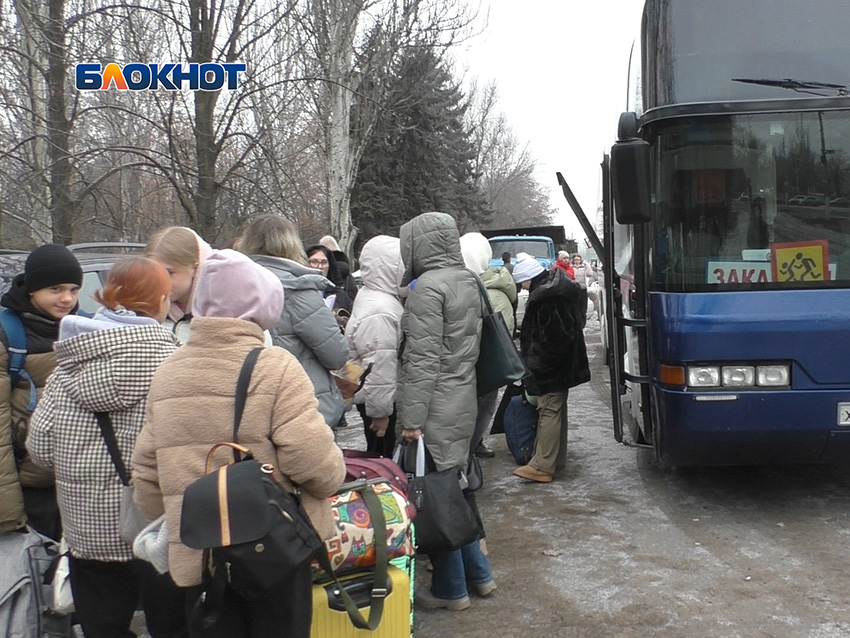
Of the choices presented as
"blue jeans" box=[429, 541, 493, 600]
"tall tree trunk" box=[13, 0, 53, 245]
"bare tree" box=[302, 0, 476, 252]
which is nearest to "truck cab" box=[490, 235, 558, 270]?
"bare tree" box=[302, 0, 476, 252]

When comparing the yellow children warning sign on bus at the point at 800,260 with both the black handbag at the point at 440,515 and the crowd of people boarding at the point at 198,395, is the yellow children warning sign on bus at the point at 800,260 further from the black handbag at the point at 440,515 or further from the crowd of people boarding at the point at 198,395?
the black handbag at the point at 440,515

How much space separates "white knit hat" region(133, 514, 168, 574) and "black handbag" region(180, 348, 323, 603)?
0.19 m

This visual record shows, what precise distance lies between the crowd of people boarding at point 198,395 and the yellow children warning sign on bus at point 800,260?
1.82 m

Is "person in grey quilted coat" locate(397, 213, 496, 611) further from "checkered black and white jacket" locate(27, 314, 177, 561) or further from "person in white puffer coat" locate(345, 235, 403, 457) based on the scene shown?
"checkered black and white jacket" locate(27, 314, 177, 561)

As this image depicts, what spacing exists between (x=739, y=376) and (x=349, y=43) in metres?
16.5

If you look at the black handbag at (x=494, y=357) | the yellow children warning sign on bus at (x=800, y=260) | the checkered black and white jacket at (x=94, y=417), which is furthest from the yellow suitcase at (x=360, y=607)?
the yellow children warning sign on bus at (x=800, y=260)

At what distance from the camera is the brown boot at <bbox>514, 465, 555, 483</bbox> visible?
20.5 ft

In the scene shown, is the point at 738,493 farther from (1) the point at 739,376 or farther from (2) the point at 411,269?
(2) the point at 411,269

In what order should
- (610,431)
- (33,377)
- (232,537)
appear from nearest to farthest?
(232,537) < (33,377) < (610,431)

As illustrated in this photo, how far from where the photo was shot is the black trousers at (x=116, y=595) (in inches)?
115

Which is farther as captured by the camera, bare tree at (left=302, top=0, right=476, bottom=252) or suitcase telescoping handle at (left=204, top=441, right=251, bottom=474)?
bare tree at (left=302, top=0, right=476, bottom=252)

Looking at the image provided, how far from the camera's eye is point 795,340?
186 inches

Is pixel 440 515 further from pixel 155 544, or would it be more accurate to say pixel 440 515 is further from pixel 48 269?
pixel 48 269

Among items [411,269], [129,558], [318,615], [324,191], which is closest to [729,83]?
[411,269]
